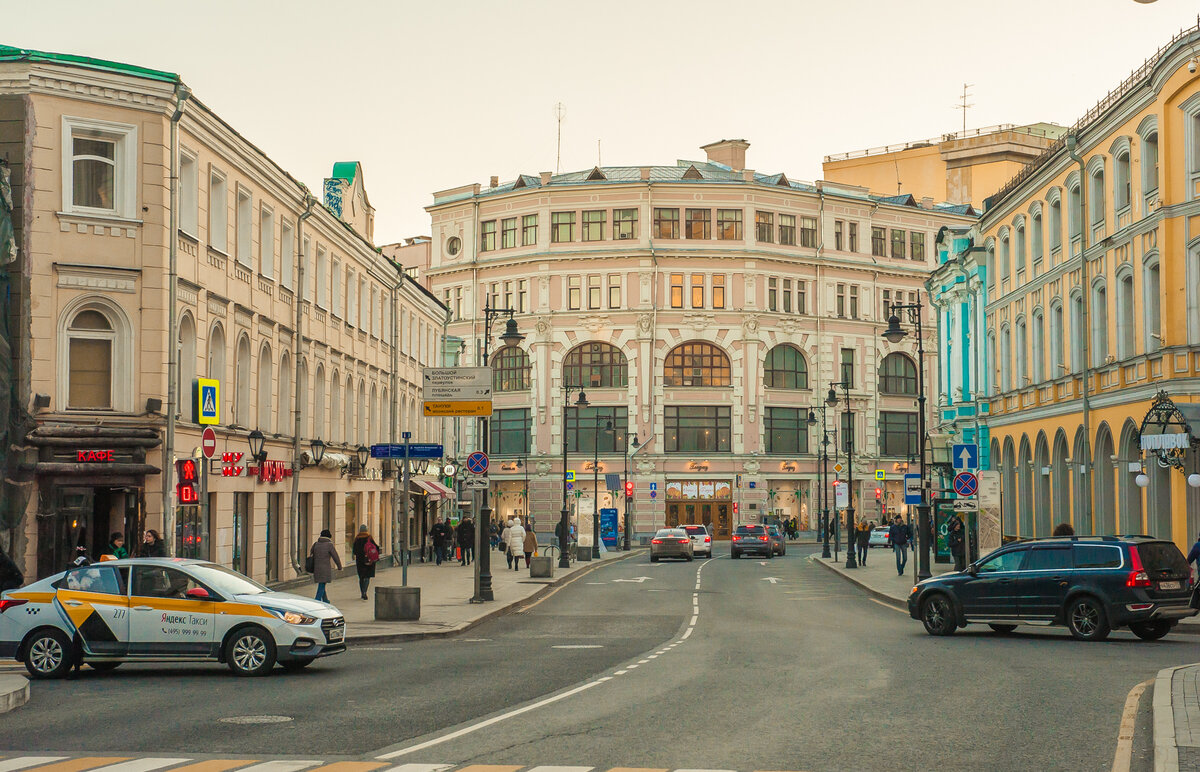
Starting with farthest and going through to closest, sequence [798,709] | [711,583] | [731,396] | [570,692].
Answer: [731,396] < [711,583] < [570,692] < [798,709]

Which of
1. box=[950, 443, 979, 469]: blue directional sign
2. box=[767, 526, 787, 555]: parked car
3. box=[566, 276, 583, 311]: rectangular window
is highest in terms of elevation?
box=[566, 276, 583, 311]: rectangular window

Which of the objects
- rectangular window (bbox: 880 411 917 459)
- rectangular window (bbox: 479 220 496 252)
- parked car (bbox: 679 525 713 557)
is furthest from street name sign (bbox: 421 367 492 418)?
rectangular window (bbox: 880 411 917 459)

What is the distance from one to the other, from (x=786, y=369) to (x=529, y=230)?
1897 cm

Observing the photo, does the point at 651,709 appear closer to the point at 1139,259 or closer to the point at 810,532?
the point at 1139,259

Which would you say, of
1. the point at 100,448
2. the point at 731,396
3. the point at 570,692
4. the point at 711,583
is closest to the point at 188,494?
the point at 100,448

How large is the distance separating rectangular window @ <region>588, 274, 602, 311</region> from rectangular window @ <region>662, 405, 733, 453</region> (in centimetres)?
808

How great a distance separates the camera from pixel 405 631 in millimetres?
22828

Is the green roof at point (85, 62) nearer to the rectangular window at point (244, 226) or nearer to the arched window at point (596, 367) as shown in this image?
the rectangular window at point (244, 226)

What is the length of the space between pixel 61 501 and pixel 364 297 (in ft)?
68.7

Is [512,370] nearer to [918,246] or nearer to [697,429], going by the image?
[697,429]

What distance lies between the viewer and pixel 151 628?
55.2ft

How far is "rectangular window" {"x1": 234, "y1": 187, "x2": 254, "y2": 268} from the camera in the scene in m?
31.5

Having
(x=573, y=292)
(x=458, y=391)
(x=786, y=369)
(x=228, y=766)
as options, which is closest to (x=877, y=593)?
(x=458, y=391)

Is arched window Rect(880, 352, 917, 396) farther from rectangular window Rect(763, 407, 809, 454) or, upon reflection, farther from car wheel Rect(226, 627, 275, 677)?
car wheel Rect(226, 627, 275, 677)
